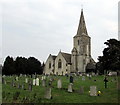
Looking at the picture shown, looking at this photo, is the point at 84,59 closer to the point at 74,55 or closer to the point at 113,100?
the point at 74,55

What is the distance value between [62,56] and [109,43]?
33203 mm

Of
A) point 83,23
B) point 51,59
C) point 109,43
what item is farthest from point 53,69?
point 109,43

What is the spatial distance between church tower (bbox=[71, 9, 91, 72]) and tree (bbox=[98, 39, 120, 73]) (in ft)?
93.1

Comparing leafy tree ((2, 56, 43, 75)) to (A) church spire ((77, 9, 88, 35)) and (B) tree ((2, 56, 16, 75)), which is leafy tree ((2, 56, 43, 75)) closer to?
(B) tree ((2, 56, 16, 75))

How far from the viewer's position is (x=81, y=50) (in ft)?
266

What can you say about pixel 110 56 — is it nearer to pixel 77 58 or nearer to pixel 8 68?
pixel 8 68

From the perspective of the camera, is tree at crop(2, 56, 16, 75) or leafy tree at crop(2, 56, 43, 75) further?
leafy tree at crop(2, 56, 43, 75)

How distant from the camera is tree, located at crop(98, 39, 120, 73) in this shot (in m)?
45.7

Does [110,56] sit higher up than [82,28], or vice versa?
[82,28]

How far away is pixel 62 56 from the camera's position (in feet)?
266

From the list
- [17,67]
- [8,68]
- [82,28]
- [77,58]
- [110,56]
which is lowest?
[8,68]

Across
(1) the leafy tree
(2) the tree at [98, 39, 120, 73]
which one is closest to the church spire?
(1) the leafy tree

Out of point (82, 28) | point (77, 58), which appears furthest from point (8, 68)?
point (82, 28)

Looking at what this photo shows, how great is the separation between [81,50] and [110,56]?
33265 mm
